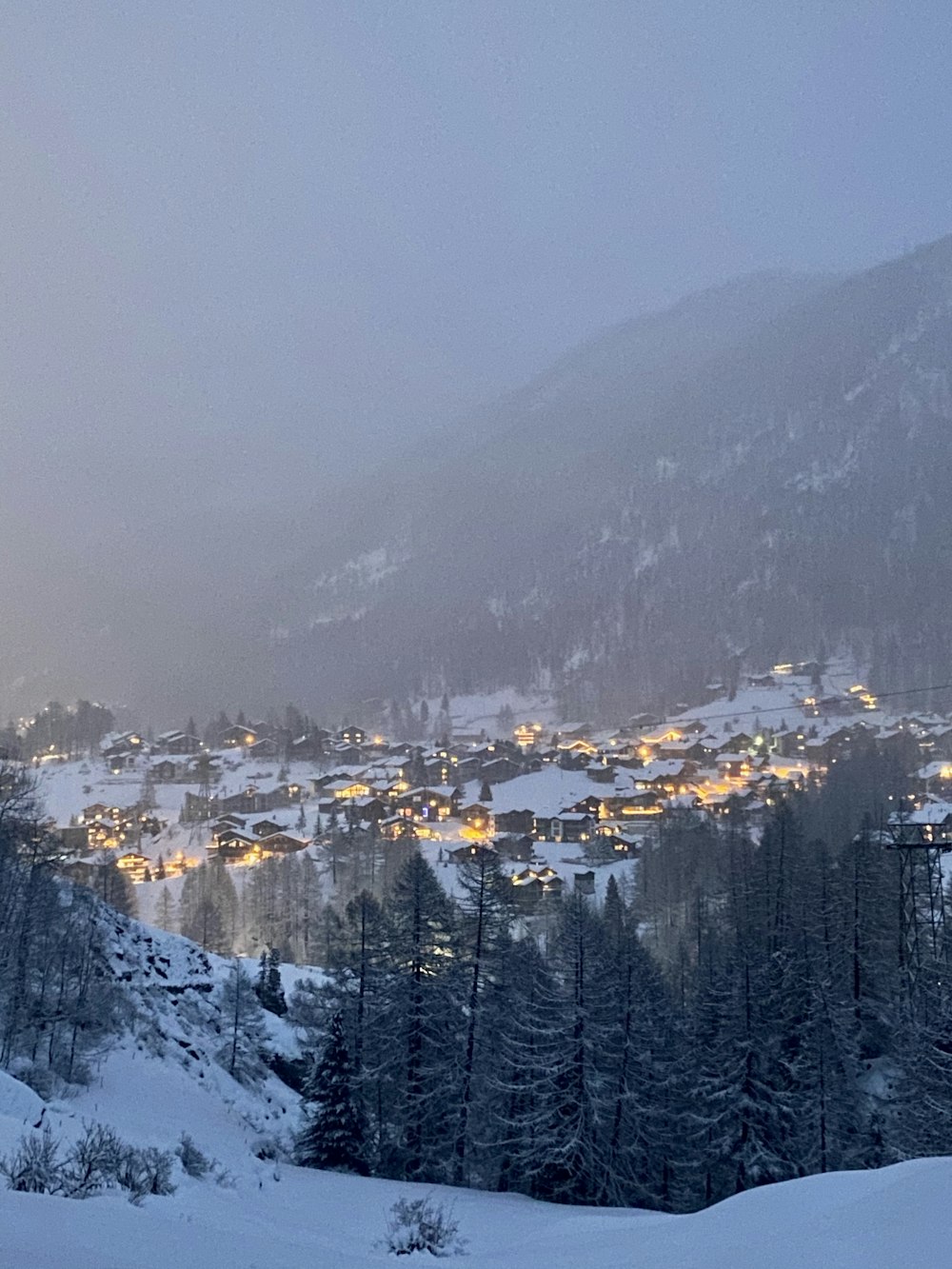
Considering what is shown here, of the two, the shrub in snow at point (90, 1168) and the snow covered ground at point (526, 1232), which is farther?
the shrub in snow at point (90, 1168)

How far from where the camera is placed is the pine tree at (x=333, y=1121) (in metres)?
19.9

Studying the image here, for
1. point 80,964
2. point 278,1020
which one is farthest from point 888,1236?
point 278,1020

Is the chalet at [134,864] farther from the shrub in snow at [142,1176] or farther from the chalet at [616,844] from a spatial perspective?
the shrub in snow at [142,1176]

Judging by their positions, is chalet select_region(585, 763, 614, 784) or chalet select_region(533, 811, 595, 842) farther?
chalet select_region(585, 763, 614, 784)

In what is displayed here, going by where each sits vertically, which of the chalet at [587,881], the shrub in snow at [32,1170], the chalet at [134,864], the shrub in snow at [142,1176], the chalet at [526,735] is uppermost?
the chalet at [526,735]

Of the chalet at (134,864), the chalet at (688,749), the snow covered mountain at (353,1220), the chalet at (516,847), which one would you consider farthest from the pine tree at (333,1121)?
the chalet at (688,749)

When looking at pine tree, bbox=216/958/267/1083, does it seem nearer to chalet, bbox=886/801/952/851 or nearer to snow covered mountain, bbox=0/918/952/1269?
snow covered mountain, bbox=0/918/952/1269

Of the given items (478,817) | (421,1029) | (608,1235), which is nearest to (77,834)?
(478,817)

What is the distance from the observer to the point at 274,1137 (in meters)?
22.6

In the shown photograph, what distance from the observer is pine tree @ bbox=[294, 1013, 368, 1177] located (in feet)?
65.2

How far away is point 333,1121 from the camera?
20.1 meters

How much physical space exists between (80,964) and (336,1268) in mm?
22253

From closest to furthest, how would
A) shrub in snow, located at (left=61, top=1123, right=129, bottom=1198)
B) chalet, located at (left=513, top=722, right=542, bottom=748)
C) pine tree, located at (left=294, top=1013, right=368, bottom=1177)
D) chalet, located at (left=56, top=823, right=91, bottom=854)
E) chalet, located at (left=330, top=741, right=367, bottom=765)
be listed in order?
shrub in snow, located at (left=61, top=1123, right=129, bottom=1198) < pine tree, located at (left=294, top=1013, right=368, bottom=1177) < chalet, located at (left=56, top=823, right=91, bottom=854) < chalet, located at (left=330, top=741, right=367, bottom=765) < chalet, located at (left=513, top=722, right=542, bottom=748)

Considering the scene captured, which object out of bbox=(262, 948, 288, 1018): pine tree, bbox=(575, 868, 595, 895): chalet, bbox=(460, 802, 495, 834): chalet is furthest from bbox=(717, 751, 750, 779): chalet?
bbox=(262, 948, 288, 1018): pine tree
